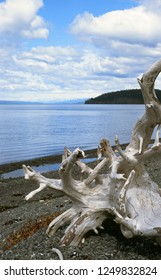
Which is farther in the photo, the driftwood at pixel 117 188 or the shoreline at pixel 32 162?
the shoreline at pixel 32 162

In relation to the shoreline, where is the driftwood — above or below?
above

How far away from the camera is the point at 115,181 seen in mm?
9156

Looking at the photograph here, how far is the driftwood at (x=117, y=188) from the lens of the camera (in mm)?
8656

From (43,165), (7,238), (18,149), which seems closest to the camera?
(7,238)

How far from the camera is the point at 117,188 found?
9.12 metres

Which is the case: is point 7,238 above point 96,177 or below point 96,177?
below

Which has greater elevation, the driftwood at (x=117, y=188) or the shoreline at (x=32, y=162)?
the driftwood at (x=117, y=188)

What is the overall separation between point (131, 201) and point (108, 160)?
49.3 inches

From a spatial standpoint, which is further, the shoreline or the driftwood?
the shoreline

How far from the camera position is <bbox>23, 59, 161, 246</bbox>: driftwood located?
866 centimetres

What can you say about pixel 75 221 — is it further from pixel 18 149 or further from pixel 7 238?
pixel 18 149

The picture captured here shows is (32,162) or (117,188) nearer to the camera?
(117,188)

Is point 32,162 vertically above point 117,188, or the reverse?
point 117,188

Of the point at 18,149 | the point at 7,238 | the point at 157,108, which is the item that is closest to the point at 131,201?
the point at 157,108
